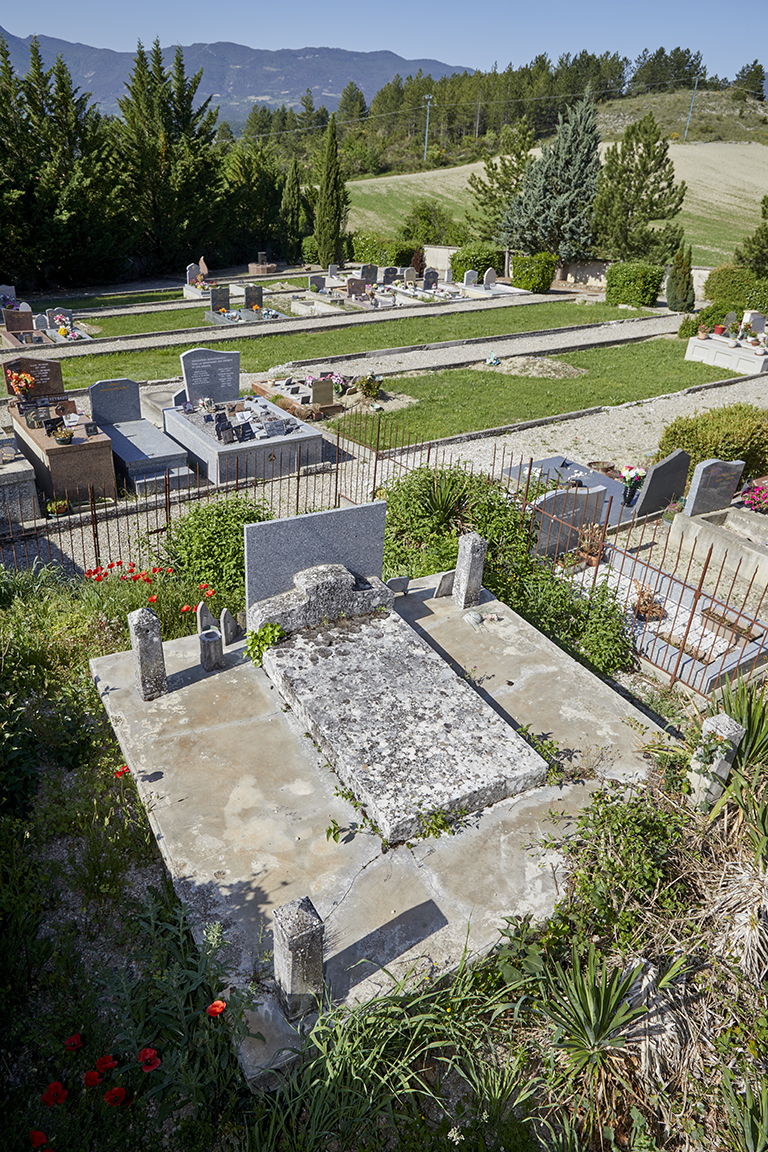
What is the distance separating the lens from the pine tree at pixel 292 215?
3581 cm

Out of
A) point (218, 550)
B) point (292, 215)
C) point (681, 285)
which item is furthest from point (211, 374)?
point (292, 215)

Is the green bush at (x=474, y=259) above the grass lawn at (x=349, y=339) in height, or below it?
above

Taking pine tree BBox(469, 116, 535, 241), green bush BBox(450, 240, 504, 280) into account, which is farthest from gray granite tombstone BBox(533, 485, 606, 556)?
pine tree BBox(469, 116, 535, 241)

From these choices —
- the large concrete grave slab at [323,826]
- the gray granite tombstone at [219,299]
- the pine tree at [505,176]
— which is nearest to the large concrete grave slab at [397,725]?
the large concrete grave slab at [323,826]

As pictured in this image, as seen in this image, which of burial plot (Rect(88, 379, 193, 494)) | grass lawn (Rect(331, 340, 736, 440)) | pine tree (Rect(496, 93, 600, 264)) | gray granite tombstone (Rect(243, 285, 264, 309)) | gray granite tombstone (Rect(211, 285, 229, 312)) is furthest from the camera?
pine tree (Rect(496, 93, 600, 264))

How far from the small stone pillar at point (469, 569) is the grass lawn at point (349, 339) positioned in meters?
13.1

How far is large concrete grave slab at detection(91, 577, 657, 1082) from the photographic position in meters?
4.80

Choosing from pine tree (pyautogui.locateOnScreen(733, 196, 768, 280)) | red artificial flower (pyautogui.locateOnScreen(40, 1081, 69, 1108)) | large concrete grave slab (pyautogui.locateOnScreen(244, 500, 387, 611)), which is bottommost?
red artificial flower (pyautogui.locateOnScreen(40, 1081, 69, 1108))

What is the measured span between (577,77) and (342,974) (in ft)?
414

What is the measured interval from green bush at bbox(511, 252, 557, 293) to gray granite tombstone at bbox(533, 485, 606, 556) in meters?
24.4

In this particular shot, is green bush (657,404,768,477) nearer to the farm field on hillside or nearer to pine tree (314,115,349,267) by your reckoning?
pine tree (314,115,349,267)

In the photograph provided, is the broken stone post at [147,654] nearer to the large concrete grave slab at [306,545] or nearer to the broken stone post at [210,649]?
the broken stone post at [210,649]

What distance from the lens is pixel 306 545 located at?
24.4ft

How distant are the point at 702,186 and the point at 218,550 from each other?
72427 millimetres
